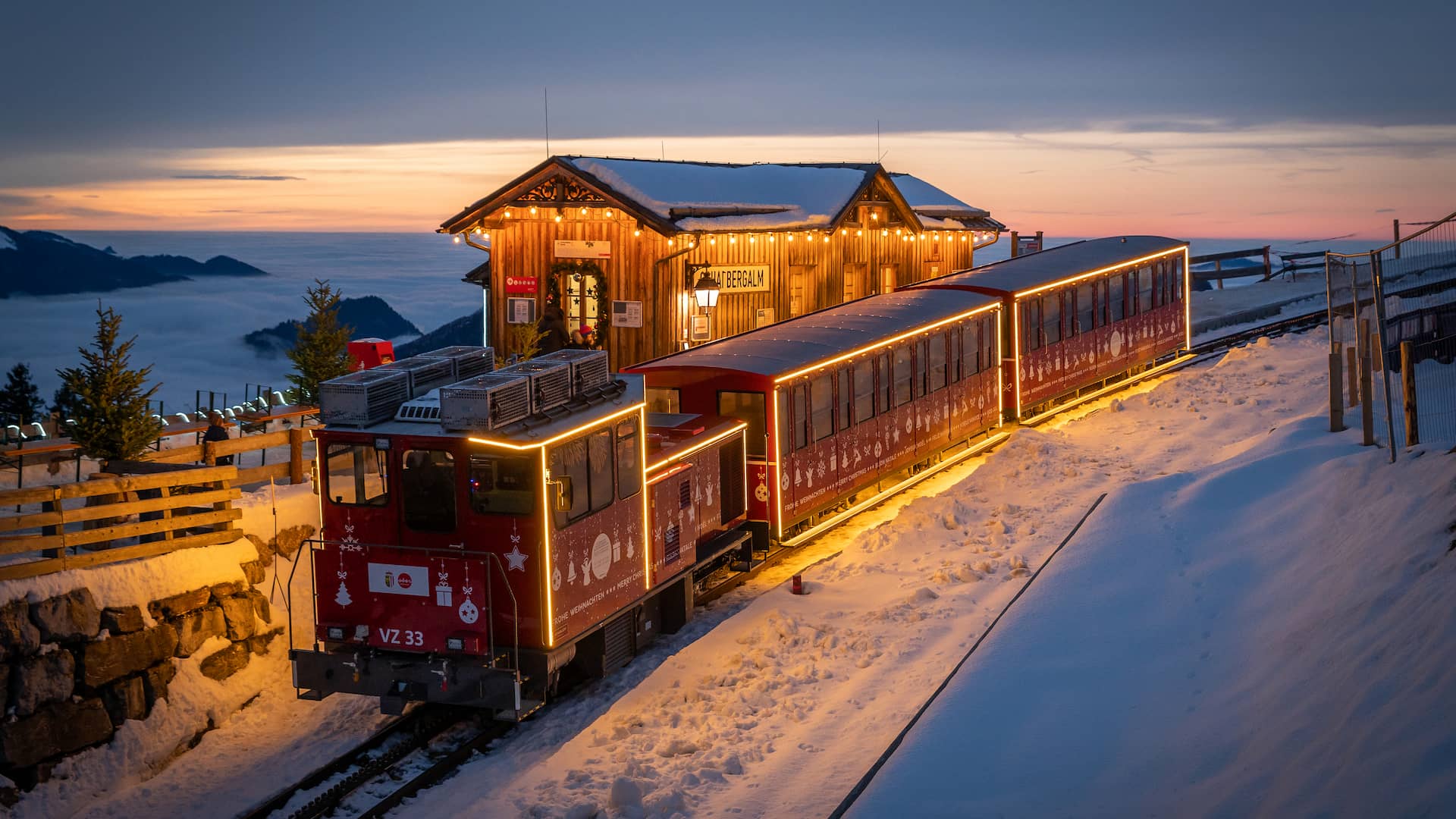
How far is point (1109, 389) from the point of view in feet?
97.9

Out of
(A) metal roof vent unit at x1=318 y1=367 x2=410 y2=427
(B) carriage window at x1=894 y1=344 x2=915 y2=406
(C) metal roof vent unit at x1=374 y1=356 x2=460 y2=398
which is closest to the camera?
(A) metal roof vent unit at x1=318 y1=367 x2=410 y2=427

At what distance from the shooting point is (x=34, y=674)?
506 inches

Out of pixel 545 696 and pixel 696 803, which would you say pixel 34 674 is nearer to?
pixel 545 696

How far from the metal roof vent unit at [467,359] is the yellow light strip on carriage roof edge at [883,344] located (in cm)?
407

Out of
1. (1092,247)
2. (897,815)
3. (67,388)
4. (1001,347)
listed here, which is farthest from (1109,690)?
(1092,247)

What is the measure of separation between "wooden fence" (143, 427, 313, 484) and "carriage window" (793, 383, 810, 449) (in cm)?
647

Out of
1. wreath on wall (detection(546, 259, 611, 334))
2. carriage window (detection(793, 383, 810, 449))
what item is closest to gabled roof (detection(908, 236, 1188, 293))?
A: wreath on wall (detection(546, 259, 611, 334))

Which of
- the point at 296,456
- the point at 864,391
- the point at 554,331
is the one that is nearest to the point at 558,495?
the point at 296,456

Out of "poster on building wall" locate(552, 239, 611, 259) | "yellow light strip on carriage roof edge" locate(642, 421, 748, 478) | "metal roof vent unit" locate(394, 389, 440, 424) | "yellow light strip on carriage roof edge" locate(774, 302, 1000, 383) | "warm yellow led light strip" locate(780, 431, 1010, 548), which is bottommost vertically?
"warm yellow led light strip" locate(780, 431, 1010, 548)

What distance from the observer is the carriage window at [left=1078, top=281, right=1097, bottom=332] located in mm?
28141

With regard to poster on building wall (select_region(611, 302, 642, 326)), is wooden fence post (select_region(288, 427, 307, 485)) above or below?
below

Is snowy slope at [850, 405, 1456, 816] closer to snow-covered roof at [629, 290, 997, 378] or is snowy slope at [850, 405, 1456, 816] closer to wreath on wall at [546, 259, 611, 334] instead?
snow-covered roof at [629, 290, 997, 378]

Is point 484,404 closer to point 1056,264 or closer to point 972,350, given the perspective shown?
point 972,350

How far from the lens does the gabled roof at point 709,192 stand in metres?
24.6
